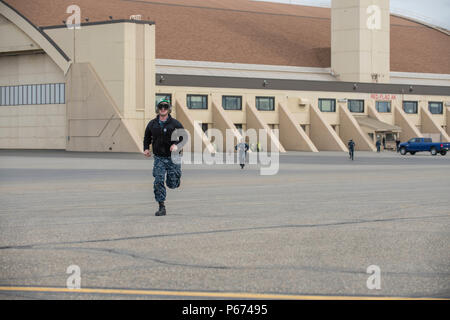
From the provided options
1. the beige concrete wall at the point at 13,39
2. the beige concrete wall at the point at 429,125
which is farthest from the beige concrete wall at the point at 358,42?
the beige concrete wall at the point at 13,39

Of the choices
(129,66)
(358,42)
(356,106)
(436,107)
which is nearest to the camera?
(129,66)

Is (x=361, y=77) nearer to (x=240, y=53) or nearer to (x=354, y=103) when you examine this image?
(x=354, y=103)

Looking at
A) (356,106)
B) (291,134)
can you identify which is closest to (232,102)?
(291,134)

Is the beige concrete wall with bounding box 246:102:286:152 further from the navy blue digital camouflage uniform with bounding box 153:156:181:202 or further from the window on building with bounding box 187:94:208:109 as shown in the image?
the navy blue digital camouflage uniform with bounding box 153:156:181:202

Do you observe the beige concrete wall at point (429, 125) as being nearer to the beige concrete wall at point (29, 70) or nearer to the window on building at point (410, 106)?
the window on building at point (410, 106)

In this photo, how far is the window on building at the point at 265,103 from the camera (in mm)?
71188

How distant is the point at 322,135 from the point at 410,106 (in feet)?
46.9

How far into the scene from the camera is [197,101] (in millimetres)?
67188

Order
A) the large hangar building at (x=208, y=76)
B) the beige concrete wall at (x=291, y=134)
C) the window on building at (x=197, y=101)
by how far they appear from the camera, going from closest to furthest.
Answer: the large hangar building at (x=208, y=76), the window on building at (x=197, y=101), the beige concrete wall at (x=291, y=134)

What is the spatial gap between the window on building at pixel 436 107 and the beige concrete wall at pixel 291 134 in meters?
19.4

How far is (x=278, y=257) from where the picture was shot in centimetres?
884

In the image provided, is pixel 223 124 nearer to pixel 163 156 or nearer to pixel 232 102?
pixel 232 102

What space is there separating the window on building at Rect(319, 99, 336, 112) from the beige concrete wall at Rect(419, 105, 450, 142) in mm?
10860
